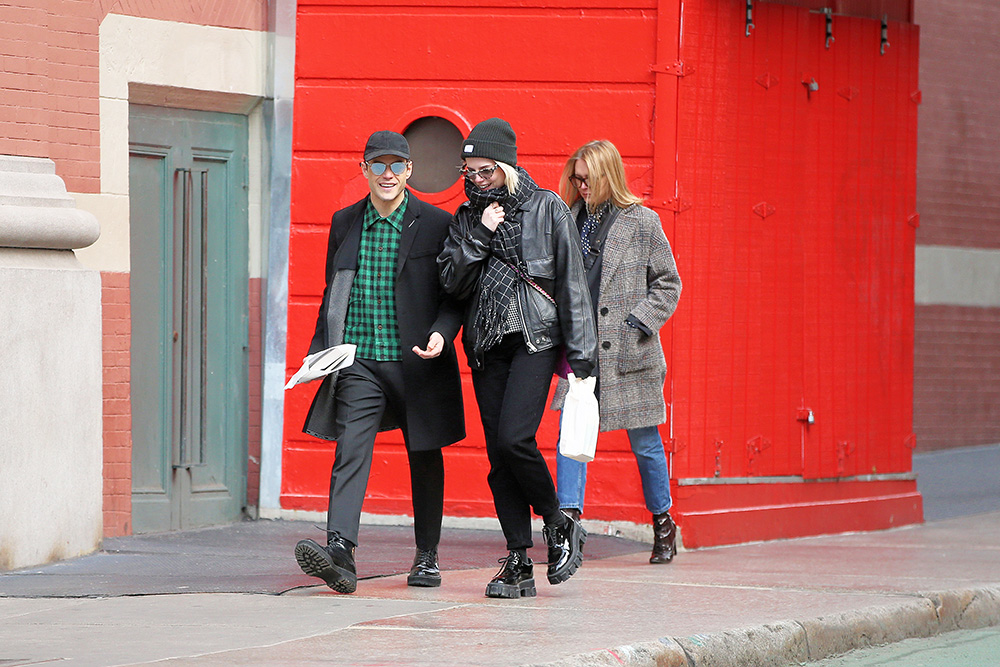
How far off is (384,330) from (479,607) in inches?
46.9

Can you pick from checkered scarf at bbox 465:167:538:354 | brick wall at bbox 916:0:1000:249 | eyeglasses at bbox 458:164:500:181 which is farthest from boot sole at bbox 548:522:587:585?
brick wall at bbox 916:0:1000:249

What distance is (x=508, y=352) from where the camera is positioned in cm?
632

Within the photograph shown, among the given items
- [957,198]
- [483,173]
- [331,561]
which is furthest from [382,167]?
[957,198]

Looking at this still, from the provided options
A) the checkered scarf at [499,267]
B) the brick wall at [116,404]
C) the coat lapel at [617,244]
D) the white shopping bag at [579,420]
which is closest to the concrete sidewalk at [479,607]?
the brick wall at [116,404]

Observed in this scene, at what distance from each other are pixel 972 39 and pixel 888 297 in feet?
19.9

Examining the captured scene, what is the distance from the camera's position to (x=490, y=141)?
6.21 metres

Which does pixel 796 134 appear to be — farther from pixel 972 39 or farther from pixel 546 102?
pixel 972 39

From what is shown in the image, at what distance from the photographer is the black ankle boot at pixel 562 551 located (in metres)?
6.45

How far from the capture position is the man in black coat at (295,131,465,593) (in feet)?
20.7

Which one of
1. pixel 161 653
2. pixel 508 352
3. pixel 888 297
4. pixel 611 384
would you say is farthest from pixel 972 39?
pixel 161 653

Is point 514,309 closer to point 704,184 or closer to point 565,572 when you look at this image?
point 565,572

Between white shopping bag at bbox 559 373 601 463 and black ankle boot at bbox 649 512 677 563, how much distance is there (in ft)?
4.75

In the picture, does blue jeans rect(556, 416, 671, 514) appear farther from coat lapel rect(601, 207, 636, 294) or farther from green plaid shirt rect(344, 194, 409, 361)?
green plaid shirt rect(344, 194, 409, 361)

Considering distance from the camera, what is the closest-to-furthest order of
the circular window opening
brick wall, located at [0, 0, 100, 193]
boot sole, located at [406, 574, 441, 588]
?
boot sole, located at [406, 574, 441, 588] < brick wall, located at [0, 0, 100, 193] < the circular window opening
